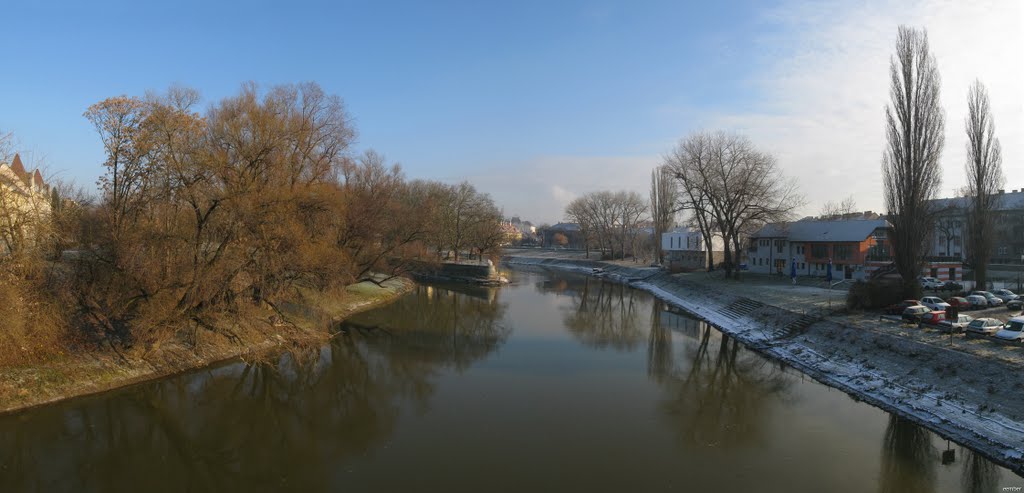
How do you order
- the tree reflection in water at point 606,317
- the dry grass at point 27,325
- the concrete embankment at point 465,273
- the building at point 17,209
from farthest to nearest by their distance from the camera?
the concrete embankment at point 465,273
the tree reflection in water at point 606,317
the building at point 17,209
the dry grass at point 27,325

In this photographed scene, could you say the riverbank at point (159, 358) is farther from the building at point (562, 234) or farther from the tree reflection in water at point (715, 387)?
the building at point (562, 234)

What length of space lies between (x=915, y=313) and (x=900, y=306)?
2048 mm

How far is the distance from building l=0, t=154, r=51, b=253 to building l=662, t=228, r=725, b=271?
2115 inches

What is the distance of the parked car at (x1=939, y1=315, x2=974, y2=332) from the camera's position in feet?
62.8

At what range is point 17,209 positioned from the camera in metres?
15.7

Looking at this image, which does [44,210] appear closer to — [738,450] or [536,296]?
[738,450]

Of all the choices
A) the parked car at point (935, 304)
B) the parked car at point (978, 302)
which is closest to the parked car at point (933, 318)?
the parked car at point (935, 304)

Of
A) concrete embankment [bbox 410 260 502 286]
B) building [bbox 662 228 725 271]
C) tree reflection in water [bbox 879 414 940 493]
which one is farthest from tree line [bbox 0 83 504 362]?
building [bbox 662 228 725 271]

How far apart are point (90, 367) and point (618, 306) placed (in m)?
32.2

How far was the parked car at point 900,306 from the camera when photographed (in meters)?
22.9

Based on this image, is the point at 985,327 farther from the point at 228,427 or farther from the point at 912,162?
the point at 228,427

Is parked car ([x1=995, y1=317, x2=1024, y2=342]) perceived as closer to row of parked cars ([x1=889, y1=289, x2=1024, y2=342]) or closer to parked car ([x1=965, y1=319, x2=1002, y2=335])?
row of parked cars ([x1=889, y1=289, x2=1024, y2=342])

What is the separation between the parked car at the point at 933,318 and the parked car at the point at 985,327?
1.66 m

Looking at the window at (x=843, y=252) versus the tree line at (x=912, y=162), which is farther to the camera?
the window at (x=843, y=252)
